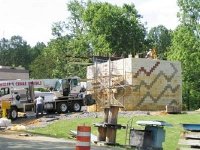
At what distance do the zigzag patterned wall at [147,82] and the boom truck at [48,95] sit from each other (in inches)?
103

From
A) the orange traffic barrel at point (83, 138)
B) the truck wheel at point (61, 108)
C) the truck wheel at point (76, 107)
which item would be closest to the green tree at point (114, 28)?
the truck wheel at point (76, 107)

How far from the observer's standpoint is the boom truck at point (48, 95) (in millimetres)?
41625

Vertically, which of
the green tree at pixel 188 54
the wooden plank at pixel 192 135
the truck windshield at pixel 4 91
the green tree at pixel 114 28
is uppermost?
the green tree at pixel 114 28

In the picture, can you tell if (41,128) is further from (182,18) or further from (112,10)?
(112,10)

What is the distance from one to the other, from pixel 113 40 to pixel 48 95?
39973mm

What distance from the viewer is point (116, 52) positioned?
81.9 m

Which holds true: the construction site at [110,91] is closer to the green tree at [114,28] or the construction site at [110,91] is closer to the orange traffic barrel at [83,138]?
the orange traffic barrel at [83,138]

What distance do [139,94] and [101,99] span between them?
3647 mm

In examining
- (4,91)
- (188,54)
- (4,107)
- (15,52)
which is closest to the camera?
(4,107)

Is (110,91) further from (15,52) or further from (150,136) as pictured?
(15,52)

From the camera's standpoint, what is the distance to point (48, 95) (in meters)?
43.4

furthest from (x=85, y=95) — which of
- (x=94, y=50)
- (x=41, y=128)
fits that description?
(x=94, y=50)

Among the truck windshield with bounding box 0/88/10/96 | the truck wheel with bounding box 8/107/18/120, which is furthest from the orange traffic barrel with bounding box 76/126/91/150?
the truck windshield with bounding box 0/88/10/96

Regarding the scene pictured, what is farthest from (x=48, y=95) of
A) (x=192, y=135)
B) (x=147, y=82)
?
(x=192, y=135)
